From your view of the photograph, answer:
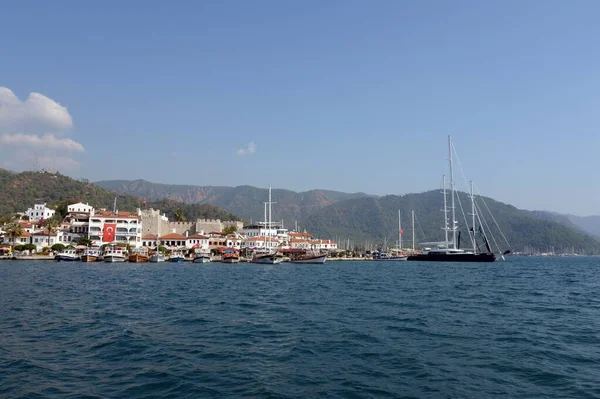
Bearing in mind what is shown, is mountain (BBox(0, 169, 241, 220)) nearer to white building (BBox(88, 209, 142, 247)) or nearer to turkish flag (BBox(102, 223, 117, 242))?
white building (BBox(88, 209, 142, 247))

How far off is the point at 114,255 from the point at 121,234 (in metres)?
17.8

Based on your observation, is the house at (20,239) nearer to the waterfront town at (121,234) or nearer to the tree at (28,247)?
the waterfront town at (121,234)

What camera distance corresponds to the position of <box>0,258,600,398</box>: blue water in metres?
10.5

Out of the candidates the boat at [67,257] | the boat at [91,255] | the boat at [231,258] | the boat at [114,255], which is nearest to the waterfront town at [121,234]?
the boat at [67,257]

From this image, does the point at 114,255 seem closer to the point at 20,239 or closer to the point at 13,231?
the point at 13,231

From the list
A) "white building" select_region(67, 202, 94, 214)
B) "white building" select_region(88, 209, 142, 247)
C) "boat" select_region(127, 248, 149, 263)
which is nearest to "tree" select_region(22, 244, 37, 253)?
"white building" select_region(88, 209, 142, 247)

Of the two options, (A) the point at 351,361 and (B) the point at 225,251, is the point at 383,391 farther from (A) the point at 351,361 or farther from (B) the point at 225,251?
(B) the point at 225,251

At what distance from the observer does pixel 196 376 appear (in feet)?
36.5

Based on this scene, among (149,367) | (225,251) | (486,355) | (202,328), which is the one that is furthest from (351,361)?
(225,251)

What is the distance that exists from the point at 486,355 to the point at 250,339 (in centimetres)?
720

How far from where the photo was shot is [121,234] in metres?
89.1

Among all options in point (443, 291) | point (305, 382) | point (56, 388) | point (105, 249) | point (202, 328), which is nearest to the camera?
point (56, 388)

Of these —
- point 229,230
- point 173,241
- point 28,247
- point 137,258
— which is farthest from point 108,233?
point 229,230

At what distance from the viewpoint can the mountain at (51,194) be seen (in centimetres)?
13438
